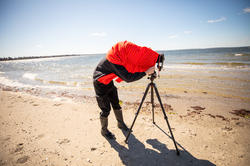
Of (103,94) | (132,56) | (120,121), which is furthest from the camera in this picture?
(120,121)

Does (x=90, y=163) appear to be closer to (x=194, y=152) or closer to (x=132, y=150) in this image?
(x=132, y=150)

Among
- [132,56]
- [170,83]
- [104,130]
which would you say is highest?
[132,56]

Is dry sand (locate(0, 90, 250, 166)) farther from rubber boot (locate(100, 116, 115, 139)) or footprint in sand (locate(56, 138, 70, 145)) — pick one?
rubber boot (locate(100, 116, 115, 139))

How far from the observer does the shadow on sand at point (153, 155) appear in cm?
244

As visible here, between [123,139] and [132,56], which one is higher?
[132,56]

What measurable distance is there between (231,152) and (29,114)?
6349 mm

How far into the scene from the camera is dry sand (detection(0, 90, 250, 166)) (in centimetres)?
253

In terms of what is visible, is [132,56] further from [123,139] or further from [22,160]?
[22,160]

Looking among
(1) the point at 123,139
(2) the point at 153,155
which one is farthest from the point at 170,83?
(2) the point at 153,155

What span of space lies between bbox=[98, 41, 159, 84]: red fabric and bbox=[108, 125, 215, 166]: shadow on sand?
6.34 ft

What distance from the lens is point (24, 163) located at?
2465mm

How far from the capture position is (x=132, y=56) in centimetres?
225

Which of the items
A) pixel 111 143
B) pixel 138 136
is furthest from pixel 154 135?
pixel 111 143

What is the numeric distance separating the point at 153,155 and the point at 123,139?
0.87 metres
